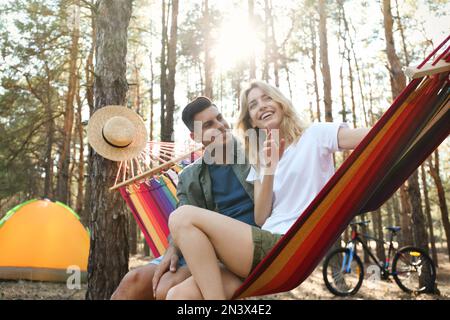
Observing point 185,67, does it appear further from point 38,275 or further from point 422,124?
point 422,124

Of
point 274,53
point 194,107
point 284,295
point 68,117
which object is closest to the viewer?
point 194,107

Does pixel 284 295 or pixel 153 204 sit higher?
pixel 153 204

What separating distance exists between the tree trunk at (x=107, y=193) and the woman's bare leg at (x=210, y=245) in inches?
70.3

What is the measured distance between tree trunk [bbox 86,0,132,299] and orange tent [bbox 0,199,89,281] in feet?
7.46

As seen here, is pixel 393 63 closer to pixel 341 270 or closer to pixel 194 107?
pixel 341 270

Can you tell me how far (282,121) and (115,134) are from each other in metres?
1.34

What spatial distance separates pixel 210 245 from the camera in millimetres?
1118

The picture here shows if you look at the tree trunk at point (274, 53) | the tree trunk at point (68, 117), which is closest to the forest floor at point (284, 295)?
the tree trunk at point (68, 117)

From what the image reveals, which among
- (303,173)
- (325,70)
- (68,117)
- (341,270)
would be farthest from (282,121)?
(68,117)

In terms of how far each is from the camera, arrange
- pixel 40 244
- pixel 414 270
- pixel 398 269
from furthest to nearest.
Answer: pixel 40 244, pixel 398 269, pixel 414 270

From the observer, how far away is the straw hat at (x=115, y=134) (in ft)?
8.07

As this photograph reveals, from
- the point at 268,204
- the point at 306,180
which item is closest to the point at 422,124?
the point at 306,180

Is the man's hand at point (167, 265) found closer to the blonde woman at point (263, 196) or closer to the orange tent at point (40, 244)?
the blonde woman at point (263, 196)
